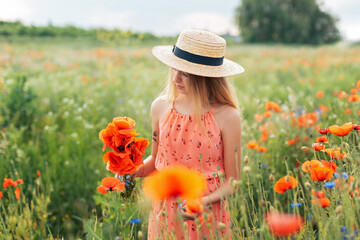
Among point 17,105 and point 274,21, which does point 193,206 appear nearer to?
point 17,105

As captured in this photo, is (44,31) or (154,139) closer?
(154,139)

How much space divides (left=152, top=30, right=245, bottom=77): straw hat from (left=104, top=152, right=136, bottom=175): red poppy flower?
0.55 meters

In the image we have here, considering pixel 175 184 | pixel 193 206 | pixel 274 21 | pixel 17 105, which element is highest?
pixel 175 184

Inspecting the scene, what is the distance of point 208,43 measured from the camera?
180 centimetres

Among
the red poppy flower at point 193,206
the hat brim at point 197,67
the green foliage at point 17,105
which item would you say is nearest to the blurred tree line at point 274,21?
the green foliage at point 17,105

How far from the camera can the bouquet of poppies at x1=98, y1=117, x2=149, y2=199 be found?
143cm

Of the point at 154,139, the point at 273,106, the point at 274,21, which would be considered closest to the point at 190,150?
the point at 154,139

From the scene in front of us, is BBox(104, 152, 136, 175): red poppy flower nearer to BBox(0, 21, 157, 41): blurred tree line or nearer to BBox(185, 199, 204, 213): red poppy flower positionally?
BBox(185, 199, 204, 213): red poppy flower

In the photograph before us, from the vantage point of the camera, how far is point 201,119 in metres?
1.81

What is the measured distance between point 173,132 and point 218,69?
0.41m

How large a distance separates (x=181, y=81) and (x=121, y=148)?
544mm

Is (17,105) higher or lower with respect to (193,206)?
lower

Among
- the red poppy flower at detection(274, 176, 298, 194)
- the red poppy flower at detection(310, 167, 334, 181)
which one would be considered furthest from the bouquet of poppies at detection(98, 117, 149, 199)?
the red poppy flower at detection(310, 167, 334, 181)

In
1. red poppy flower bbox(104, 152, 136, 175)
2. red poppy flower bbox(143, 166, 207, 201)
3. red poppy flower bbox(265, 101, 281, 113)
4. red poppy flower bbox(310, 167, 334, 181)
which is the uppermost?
red poppy flower bbox(143, 166, 207, 201)
